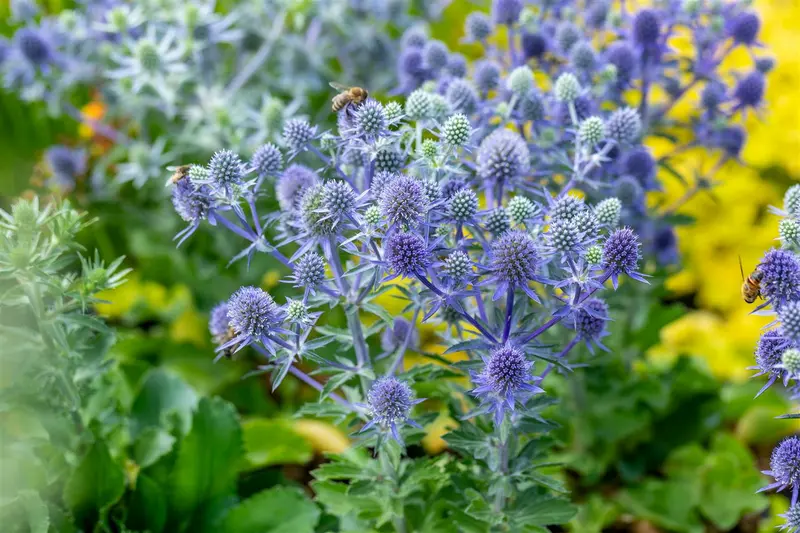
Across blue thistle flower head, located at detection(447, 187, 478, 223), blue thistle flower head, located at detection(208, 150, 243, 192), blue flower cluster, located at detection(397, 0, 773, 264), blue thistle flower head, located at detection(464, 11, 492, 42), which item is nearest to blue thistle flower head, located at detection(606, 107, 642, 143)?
blue flower cluster, located at detection(397, 0, 773, 264)

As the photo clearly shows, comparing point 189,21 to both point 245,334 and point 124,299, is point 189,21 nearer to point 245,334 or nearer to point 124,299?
point 124,299

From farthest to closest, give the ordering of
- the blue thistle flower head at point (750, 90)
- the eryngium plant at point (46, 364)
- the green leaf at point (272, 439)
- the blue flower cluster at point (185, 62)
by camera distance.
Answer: the blue flower cluster at point (185, 62), the green leaf at point (272, 439), the blue thistle flower head at point (750, 90), the eryngium plant at point (46, 364)

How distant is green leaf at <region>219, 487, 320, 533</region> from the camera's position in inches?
72.4

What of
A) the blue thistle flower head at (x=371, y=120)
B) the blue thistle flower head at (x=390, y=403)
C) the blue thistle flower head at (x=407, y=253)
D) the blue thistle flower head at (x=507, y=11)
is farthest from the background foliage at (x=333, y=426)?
the blue thistle flower head at (x=507, y=11)

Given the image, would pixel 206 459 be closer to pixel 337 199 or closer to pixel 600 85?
pixel 337 199

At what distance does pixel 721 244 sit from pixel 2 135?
3.22 meters

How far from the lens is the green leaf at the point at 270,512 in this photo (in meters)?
1.84

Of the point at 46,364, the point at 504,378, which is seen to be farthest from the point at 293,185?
the point at 46,364

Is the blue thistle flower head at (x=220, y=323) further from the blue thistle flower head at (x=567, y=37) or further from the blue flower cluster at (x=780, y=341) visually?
the blue thistle flower head at (x=567, y=37)

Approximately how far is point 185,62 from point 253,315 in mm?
1654

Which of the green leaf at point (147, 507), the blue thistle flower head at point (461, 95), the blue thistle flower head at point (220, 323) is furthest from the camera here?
the green leaf at point (147, 507)

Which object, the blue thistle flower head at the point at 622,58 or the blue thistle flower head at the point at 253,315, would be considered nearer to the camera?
the blue thistle flower head at the point at 253,315

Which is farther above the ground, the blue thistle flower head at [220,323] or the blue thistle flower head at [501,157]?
the blue thistle flower head at [501,157]

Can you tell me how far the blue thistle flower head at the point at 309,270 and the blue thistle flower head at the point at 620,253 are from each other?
47 centimetres
